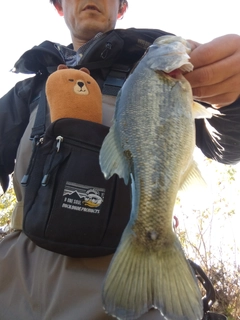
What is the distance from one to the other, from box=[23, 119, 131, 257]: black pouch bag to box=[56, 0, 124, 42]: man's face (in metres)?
1.20

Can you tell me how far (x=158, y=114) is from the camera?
168 cm

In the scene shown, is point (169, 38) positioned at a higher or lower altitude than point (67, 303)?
higher

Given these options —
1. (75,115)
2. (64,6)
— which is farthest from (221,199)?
(75,115)

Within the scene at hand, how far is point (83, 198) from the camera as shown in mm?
2051

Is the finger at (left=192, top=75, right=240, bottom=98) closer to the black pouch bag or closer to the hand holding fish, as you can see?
the hand holding fish

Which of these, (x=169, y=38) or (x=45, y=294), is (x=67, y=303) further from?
(x=169, y=38)

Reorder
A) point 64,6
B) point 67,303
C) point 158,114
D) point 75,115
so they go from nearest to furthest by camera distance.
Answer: point 158,114 → point 67,303 → point 75,115 → point 64,6

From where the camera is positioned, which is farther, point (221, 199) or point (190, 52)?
point (221, 199)

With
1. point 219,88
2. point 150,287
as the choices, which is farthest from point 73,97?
point 150,287

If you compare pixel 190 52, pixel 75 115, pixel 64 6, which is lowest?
pixel 75 115

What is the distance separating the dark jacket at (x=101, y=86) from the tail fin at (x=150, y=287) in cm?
107

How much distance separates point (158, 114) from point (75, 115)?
0.70 meters

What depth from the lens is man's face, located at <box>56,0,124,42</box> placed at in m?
3.06

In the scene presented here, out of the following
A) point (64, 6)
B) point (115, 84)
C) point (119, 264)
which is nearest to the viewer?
point (119, 264)
